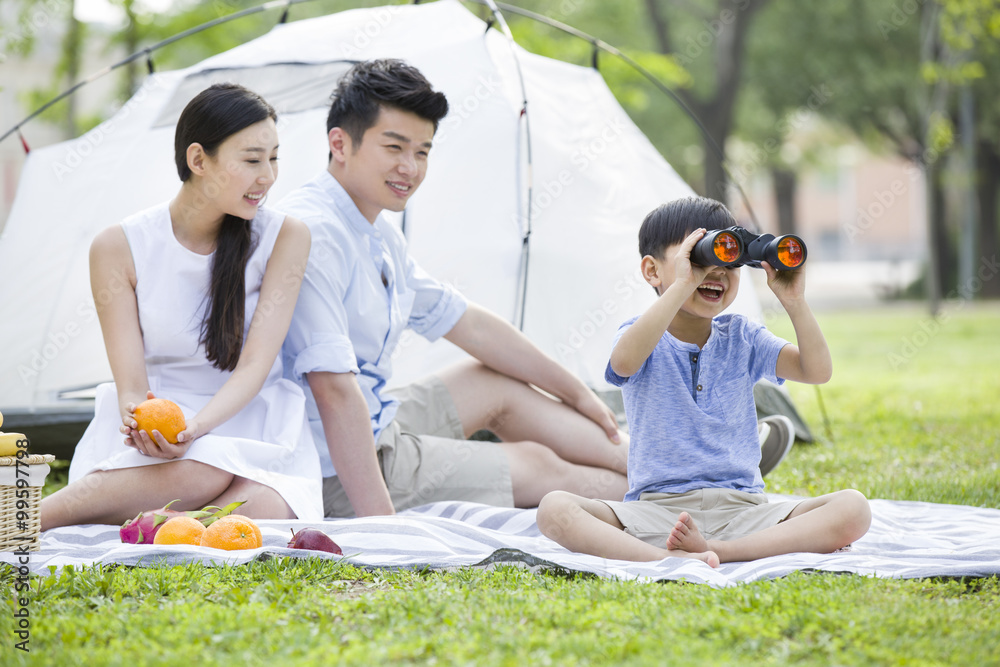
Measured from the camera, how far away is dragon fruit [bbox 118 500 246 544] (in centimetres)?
216

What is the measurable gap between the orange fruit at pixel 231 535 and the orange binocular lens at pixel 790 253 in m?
1.26

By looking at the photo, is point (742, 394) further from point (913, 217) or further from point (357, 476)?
point (913, 217)

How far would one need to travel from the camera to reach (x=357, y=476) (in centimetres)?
245

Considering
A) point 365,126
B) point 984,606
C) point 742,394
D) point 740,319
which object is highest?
point 365,126

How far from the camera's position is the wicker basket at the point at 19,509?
2016 millimetres

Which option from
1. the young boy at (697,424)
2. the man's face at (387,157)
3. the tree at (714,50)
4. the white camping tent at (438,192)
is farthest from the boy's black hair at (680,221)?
the tree at (714,50)

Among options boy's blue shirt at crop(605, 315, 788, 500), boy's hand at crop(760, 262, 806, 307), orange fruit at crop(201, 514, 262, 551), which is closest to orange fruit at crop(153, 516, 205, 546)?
orange fruit at crop(201, 514, 262, 551)

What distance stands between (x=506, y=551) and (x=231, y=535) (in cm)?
59

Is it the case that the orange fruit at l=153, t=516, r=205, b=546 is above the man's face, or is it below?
below

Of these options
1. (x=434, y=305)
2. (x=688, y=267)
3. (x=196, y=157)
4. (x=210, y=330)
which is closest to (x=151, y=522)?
(x=210, y=330)

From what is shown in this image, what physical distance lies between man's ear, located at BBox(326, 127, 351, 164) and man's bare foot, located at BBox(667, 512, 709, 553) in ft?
4.24

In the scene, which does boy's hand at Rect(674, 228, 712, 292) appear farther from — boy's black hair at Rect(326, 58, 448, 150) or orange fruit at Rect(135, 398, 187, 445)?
orange fruit at Rect(135, 398, 187, 445)

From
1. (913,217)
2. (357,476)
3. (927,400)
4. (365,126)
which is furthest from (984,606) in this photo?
(913,217)

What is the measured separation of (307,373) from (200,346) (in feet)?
0.92
